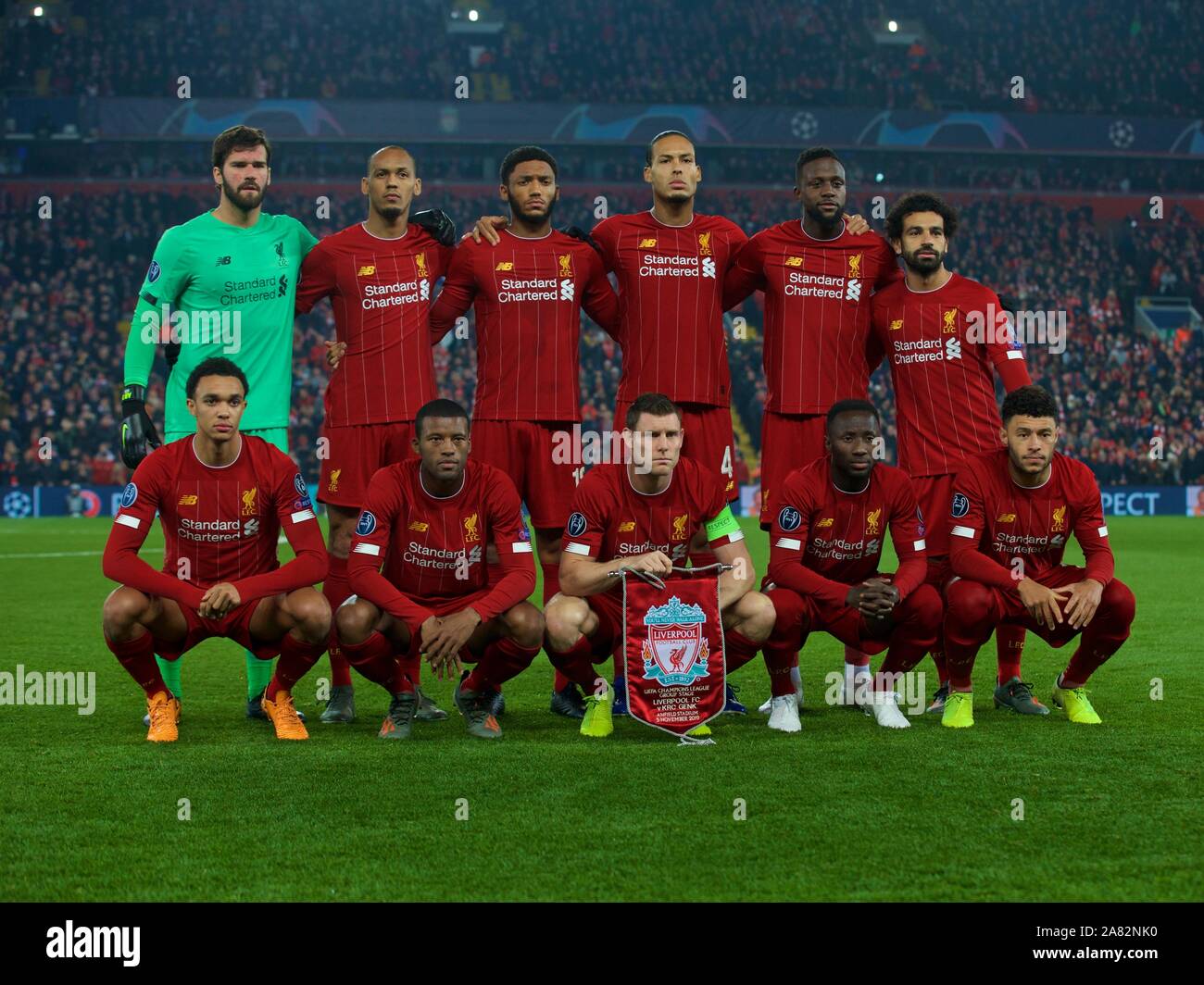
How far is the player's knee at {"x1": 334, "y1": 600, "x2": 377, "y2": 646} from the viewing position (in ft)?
18.0

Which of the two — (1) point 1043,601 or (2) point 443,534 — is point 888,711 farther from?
(2) point 443,534

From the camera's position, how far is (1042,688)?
6812 millimetres

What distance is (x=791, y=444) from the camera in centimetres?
654

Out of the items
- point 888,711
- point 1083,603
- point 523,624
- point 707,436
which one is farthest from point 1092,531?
point 523,624

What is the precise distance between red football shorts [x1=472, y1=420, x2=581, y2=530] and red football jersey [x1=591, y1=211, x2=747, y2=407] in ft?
1.47

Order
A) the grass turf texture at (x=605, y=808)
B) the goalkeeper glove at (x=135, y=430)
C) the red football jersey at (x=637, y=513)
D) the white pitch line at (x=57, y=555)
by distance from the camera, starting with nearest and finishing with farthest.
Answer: the grass turf texture at (x=605, y=808)
the red football jersey at (x=637, y=513)
the goalkeeper glove at (x=135, y=430)
the white pitch line at (x=57, y=555)

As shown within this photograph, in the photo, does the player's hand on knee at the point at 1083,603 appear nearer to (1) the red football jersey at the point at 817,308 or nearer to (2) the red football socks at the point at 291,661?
(1) the red football jersey at the point at 817,308

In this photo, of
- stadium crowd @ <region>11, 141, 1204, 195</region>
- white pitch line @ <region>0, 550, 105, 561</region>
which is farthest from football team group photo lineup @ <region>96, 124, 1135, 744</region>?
stadium crowd @ <region>11, 141, 1204, 195</region>

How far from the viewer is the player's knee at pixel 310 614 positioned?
5555 millimetres

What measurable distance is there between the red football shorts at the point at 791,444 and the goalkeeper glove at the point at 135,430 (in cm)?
275

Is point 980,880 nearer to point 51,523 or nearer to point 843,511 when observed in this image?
point 843,511

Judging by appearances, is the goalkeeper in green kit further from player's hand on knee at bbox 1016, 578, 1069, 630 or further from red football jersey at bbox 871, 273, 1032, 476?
player's hand on knee at bbox 1016, 578, 1069, 630

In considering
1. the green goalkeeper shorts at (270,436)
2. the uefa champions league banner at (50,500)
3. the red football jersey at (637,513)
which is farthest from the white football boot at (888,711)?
the uefa champions league banner at (50,500)

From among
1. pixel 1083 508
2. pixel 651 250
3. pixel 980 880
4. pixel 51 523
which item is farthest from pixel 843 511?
pixel 51 523
